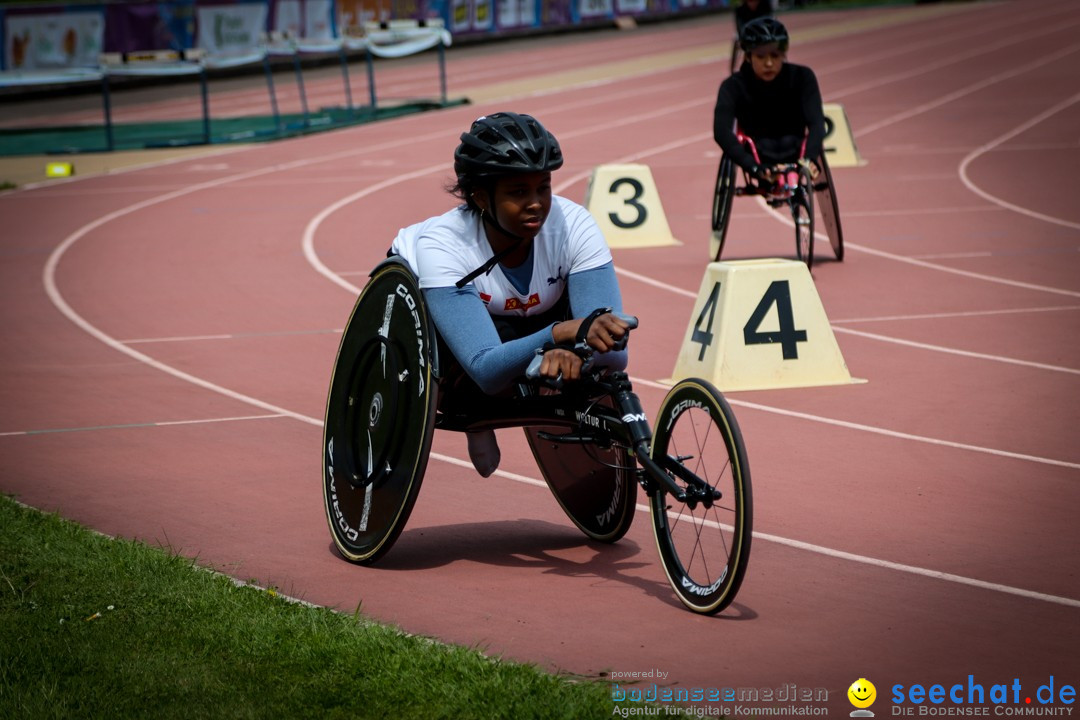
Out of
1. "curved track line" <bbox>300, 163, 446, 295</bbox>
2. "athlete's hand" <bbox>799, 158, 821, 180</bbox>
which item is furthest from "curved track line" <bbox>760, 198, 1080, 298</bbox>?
"curved track line" <bbox>300, 163, 446, 295</bbox>

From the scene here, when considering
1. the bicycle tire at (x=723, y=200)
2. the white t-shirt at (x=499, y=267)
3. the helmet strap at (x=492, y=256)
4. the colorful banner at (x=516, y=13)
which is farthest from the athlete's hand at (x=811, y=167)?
the colorful banner at (x=516, y=13)

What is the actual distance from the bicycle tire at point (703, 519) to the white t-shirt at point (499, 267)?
27.5 inches

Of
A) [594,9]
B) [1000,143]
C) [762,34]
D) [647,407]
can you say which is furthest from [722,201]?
[594,9]

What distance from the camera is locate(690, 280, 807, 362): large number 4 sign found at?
9.98 meters

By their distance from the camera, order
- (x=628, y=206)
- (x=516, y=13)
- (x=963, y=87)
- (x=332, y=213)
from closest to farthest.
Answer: (x=628, y=206)
(x=332, y=213)
(x=963, y=87)
(x=516, y=13)

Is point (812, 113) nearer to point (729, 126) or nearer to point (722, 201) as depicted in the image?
point (729, 126)

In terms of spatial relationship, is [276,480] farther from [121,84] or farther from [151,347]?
[121,84]

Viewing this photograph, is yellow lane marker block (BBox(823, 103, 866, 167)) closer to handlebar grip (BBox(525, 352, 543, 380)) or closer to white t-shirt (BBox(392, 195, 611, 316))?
white t-shirt (BBox(392, 195, 611, 316))

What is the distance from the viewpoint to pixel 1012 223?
17.4 metres

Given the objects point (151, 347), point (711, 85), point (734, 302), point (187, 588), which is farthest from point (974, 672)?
point (711, 85)

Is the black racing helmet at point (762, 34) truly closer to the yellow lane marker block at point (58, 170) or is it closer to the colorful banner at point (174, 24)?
the yellow lane marker block at point (58, 170)

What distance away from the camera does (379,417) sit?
646cm

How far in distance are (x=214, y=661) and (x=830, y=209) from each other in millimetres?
10582

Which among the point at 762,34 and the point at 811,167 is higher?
the point at 762,34
